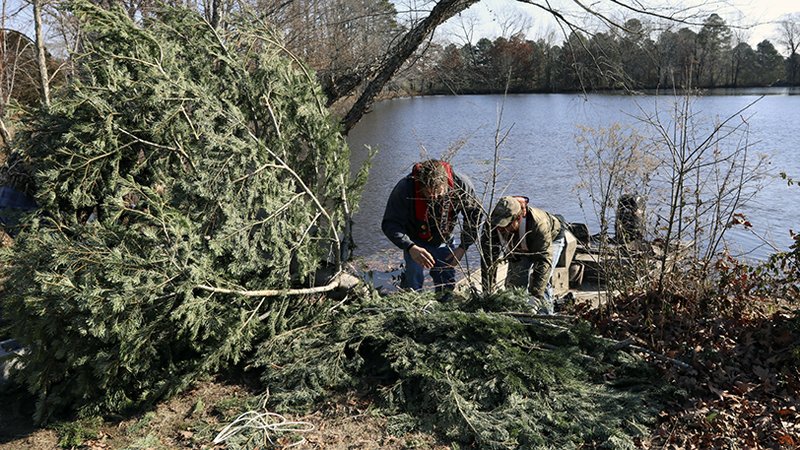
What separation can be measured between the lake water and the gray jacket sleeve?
2.02 ft

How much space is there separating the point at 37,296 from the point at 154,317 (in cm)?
71

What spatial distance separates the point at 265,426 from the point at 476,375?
1465 mm

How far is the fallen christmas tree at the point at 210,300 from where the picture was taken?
3.82 metres

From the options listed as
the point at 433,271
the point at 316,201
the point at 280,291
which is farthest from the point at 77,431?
the point at 433,271

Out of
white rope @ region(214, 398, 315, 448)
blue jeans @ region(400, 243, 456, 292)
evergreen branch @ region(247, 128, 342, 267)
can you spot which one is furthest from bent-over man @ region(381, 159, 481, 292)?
white rope @ region(214, 398, 315, 448)

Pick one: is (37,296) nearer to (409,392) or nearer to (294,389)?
(294,389)

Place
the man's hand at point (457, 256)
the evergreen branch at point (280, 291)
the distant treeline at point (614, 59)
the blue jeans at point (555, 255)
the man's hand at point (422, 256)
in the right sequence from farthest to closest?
1. the distant treeline at point (614, 59)
2. the blue jeans at point (555, 255)
3. the man's hand at point (457, 256)
4. the man's hand at point (422, 256)
5. the evergreen branch at point (280, 291)

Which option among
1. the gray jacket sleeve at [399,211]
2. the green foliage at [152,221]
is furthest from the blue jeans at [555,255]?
the green foliage at [152,221]

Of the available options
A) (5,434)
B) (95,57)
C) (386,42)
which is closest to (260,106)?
(95,57)

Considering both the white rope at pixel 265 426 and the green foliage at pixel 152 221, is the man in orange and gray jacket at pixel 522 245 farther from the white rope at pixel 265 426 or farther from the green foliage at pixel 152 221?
the white rope at pixel 265 426

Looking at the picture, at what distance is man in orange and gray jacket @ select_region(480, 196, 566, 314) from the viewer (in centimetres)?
536

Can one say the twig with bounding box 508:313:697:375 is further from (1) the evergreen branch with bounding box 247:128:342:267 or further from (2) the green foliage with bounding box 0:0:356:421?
(2) the green foliage with bounding box 0:0:356:421

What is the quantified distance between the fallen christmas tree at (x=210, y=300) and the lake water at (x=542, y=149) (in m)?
1.70

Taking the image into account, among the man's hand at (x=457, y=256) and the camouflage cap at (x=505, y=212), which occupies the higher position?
the camouflage cap at (x=505, y=212)
